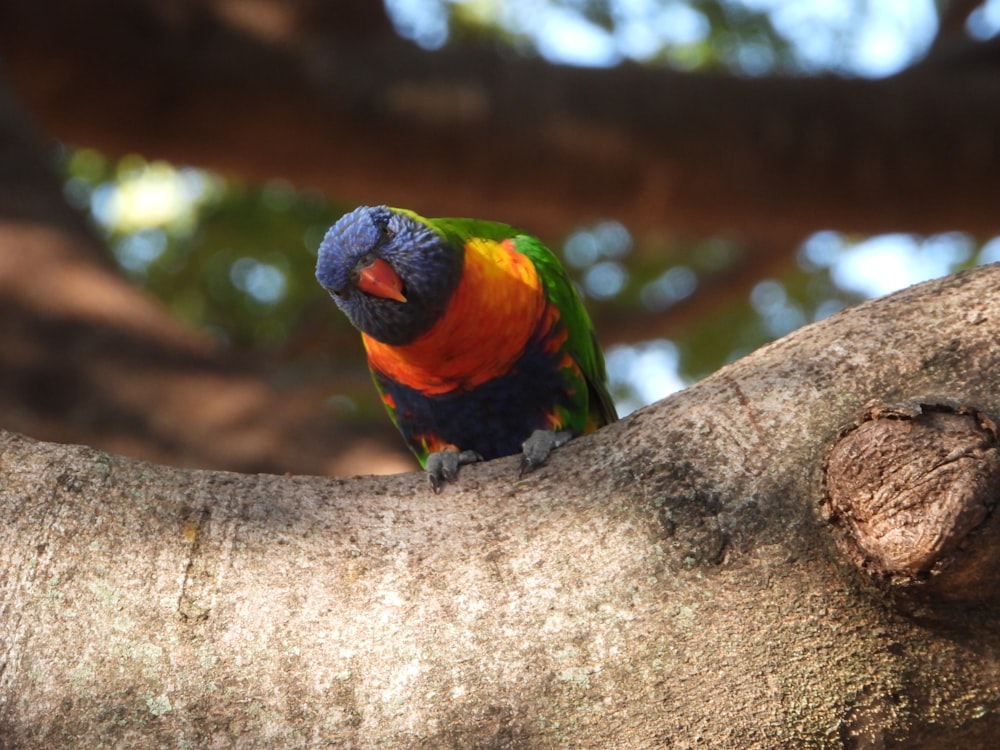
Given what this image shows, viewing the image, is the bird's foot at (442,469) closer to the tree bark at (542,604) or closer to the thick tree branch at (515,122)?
the tree bark at (542,604)

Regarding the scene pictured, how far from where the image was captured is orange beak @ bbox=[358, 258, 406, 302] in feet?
9.08

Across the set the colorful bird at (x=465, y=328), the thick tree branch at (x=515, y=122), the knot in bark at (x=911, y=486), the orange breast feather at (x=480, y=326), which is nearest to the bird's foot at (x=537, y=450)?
the colorful bird at (x=465, y=328)

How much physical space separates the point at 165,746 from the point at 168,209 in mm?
6638

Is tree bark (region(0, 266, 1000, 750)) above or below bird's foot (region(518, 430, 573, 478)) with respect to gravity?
below

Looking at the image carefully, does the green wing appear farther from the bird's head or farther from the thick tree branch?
the thick tree branch

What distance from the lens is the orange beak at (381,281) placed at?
2768mm

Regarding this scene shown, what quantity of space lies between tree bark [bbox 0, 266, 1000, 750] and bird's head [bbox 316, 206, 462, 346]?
1280 millimetres

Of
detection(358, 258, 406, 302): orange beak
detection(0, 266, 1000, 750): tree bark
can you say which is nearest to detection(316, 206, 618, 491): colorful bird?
detection(358, 258, 406, 302): orange beak

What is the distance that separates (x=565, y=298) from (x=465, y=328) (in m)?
0.43

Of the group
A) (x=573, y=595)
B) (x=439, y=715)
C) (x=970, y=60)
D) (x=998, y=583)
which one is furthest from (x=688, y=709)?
(x=970, y=60)

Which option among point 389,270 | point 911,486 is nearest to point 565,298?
point 389,270

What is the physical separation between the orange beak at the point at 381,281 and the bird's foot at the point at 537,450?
737 mm

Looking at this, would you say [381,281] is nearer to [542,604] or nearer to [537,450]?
[537,450]

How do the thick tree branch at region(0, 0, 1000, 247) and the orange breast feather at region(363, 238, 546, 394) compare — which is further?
the thick tree branch at region(0, 0, 1000, 247)
